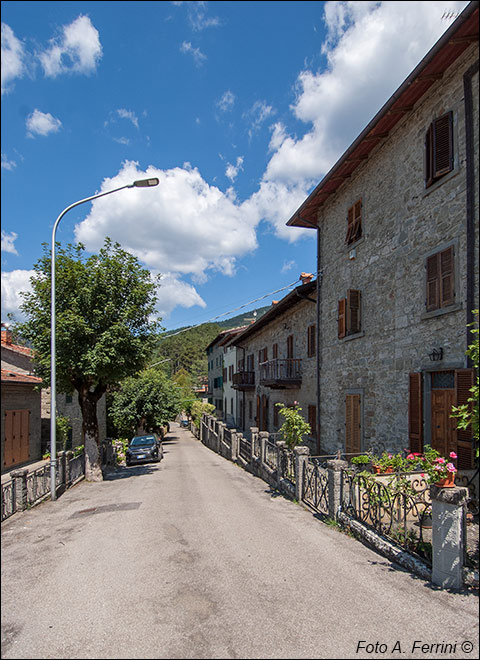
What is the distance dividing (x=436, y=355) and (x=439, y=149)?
4404 mm

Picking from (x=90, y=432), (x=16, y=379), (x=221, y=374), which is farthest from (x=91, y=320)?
(x=221, y=374)

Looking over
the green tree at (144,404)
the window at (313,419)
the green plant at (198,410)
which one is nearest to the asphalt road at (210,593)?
the window at (313,419)

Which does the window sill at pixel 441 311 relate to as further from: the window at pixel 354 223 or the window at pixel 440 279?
the window at pixel 354 223

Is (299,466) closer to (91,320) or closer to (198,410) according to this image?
(91,320)

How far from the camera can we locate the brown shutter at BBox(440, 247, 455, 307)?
8.63m

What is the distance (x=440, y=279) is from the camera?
29.4ft

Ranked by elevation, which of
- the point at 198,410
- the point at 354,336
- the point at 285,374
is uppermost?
the point at 354,336

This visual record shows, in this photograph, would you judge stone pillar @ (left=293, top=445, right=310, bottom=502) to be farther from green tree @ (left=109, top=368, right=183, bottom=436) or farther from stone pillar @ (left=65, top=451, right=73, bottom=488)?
green tree @ (left=109, top=368, right=183, bottom=436)

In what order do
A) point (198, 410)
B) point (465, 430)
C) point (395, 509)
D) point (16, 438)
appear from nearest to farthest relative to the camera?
point (395, 509) < point (465, 430) < point (16, 438) < point (198, 410)

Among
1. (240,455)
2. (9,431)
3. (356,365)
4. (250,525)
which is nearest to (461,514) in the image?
(250,525)

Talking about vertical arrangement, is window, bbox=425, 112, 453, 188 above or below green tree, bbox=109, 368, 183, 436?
above

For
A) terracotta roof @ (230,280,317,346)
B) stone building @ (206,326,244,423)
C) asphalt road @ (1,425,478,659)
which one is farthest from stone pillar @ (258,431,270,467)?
stone building @ (206,326,244,423)

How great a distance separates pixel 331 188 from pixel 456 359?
8.35 metres

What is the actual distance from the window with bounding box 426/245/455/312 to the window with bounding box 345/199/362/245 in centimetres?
384
